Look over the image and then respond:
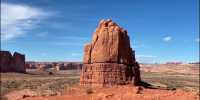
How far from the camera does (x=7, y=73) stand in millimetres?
136000

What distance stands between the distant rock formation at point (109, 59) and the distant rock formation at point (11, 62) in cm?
10601

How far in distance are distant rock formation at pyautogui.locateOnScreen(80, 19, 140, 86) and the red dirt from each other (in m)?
1.27

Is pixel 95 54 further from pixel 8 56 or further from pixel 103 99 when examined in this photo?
pixel 8 56

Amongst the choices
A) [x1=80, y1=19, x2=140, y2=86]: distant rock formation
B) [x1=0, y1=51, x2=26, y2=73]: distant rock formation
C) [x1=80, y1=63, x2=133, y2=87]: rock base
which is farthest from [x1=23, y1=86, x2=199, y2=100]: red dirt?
[x1=0, y1=51, x2=26, y2=73]: distant rock formation

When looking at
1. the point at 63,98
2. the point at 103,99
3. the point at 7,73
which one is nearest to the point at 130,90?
the point at 103,99

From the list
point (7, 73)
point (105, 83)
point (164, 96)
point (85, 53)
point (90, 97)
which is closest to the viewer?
point (164, 96)

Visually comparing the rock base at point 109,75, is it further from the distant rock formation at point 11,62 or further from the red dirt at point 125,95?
the distant rock formation at point 11,62

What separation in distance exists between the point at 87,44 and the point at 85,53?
0.86m

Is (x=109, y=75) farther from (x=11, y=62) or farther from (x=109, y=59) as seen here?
(x=11, y=62)

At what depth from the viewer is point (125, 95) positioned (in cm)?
2997

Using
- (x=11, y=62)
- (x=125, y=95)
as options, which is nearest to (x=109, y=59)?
(x=125, y=95)

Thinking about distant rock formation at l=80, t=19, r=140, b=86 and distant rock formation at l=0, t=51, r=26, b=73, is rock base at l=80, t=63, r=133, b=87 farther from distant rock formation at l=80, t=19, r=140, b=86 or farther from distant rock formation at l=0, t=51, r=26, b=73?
distant rock formation at l=0, t=51, r=26, b=73

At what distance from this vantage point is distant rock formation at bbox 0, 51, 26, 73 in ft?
455

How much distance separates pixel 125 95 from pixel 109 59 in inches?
229
